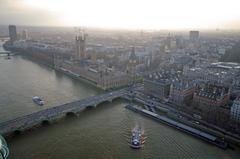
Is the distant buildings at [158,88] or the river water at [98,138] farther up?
the distant buildings at [158,88]

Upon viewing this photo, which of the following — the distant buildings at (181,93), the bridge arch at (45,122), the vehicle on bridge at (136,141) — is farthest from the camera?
the distant buildings at (181,93)

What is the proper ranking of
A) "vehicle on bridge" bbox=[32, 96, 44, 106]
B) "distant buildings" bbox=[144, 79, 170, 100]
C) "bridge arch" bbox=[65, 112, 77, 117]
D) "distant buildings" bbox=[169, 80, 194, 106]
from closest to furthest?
"bridge arch" bbox=[65, 112, 77, 117], "vehicle on bridge" bbox=[32, 96, 44, 106], "distant buildings" bbox=[169, 80, 194, 106], "distant buildings" bbox=[144, 79, 170, 100]

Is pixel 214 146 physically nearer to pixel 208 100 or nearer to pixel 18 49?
pixel 208 100

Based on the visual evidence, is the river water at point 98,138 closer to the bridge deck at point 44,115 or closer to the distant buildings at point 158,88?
the bridge deck at point 44,115

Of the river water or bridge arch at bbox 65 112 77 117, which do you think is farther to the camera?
bridge arch at bbox 65 112 77 117

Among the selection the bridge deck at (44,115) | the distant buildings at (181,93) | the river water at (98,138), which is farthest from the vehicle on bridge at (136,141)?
the distant buildings at (181,93)

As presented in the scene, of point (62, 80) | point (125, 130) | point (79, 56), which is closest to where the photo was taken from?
point (125, 130)

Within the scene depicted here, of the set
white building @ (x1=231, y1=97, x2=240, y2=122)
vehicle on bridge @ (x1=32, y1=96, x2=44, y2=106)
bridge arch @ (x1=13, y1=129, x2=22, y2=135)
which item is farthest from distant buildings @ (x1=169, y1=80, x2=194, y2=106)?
bridge arch @ (x1=13, y1=129, x2=22, y2=135)

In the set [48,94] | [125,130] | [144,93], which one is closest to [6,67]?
[48,94]

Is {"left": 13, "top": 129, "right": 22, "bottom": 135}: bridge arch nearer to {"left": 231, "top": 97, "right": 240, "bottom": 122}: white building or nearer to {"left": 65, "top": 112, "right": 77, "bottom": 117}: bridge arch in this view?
{"left": 65, "top": 112, "right": 77, "bottom": 117}: bridge arch

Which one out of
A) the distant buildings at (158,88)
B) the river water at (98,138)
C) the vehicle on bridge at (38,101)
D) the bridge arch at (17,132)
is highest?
the distant buildings at (158,88)

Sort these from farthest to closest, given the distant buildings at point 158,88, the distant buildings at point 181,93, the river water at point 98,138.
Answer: the distant buildings at point 158,88, the distant buildings at point 181,93, the river water at point 98,138
